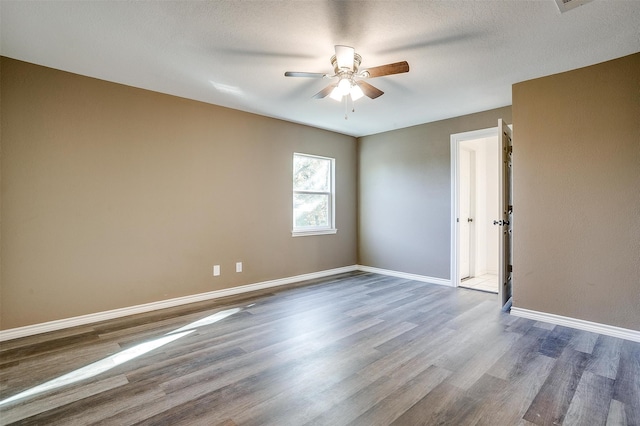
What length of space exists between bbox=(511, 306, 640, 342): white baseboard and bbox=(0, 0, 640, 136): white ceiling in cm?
245

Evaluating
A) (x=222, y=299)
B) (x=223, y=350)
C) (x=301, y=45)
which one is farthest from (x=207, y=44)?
(x=222, y=299)

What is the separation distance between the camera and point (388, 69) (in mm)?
2369

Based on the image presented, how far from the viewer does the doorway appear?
454 cm

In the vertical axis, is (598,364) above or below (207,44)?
below

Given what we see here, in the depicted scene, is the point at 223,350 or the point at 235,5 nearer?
the point at 235,5

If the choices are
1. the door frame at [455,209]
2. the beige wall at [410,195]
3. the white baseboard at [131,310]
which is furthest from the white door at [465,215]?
the white baseboard at [131,310]

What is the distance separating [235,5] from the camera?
206 centimetres

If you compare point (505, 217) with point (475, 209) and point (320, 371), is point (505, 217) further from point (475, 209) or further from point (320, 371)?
point (320, 371)

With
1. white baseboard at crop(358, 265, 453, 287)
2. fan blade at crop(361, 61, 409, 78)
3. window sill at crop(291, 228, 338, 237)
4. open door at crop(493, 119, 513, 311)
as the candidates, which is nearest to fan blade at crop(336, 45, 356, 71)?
fan blade at crop(361, 61, 409, 78)

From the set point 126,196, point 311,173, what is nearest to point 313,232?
point 311,173

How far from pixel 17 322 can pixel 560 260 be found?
5.17m

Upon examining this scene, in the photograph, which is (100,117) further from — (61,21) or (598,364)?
(598,364)

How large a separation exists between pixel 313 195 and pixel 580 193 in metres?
3.46

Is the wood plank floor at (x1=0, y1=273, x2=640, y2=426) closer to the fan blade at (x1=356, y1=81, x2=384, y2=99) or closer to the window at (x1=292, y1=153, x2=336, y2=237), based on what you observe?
the window at (x1=292, y1=153, x2=336, y2=237)
